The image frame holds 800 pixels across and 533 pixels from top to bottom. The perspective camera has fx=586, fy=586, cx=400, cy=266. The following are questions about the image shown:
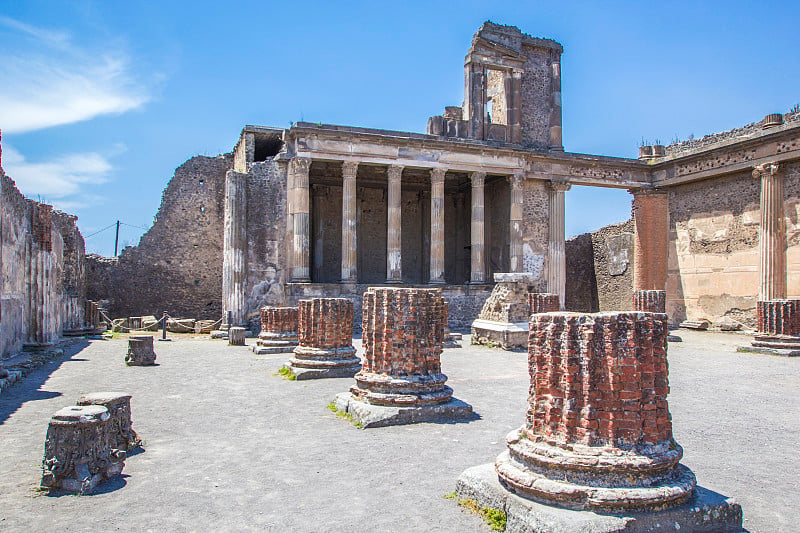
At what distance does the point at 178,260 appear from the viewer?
23.7 metres

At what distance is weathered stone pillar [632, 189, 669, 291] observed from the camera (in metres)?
21.8

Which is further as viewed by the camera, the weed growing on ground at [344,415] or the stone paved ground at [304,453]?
the weed growing on ground at [344,415]

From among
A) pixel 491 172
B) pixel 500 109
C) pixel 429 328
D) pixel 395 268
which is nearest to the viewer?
pixel 429 328

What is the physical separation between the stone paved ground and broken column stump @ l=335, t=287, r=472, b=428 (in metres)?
0.30

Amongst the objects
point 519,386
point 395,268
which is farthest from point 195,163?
point 519,386

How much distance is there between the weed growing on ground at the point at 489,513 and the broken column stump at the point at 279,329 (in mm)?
9415

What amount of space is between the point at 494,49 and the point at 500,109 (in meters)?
2.25

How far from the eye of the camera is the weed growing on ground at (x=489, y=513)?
11.3 ft

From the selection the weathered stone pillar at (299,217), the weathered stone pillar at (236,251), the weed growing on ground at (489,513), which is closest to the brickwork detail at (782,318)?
the weathered stone pillar at (299,217)

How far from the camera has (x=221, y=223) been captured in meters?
24.5

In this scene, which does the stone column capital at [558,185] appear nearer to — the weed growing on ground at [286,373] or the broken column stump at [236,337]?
the broken column stump at [236,337]

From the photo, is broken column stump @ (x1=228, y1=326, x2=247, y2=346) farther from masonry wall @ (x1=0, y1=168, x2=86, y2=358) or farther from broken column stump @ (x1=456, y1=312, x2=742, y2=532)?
broken column stump @ (x1=456, y1=312, x2=742, y2=532)

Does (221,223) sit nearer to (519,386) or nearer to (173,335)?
(173,335)

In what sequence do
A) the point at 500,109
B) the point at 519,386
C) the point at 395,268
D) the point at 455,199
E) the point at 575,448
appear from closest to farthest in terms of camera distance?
the point at 575,448, the point at 519,386, the point at 395,268, the point at 500,109, the point at 455,199
